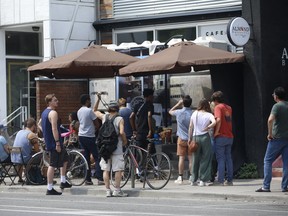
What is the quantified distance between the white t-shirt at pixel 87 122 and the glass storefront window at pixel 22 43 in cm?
915

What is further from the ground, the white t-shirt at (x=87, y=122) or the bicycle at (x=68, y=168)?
the white t-shirt at (x=87, y=122)

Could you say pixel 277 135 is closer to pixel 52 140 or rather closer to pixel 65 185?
pixel 52 140

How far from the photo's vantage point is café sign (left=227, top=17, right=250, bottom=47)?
1961cm

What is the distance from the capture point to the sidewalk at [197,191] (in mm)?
16359

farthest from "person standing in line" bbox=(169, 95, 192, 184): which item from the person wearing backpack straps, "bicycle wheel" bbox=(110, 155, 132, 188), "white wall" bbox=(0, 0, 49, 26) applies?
Result: "white wall" bbox=(0, 0, 49, 26)

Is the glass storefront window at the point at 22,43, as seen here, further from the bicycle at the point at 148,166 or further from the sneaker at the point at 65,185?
the bicycle at the point at 148,166

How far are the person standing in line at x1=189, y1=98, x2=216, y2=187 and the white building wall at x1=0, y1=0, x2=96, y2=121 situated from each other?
8.34 meters

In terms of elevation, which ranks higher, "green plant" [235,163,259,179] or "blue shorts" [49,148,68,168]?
"blue shorts" [49,148,68,168]

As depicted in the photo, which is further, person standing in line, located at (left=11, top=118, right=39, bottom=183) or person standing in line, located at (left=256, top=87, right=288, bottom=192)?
person standing in line, located at (left=11, top=118, right=39, bottom=183)

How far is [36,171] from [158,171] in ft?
11.4

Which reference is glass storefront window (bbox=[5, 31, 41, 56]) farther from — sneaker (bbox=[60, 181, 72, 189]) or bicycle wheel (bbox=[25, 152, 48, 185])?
sneaker (bbox=[60, 181, 72, 189])

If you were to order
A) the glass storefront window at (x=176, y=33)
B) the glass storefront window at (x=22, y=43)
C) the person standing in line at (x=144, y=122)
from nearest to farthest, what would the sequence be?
the person standing in line at (x=144, y=122) < the glass storefront window at (x=176, y=33) < the glass storefront window at (x=22, y=43)

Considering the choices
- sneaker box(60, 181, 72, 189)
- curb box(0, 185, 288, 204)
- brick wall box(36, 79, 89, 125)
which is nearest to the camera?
curb box(0, 185, 288, 204)

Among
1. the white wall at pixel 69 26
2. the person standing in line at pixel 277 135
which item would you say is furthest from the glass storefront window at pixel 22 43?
the person standing in line at pixel 277 135
